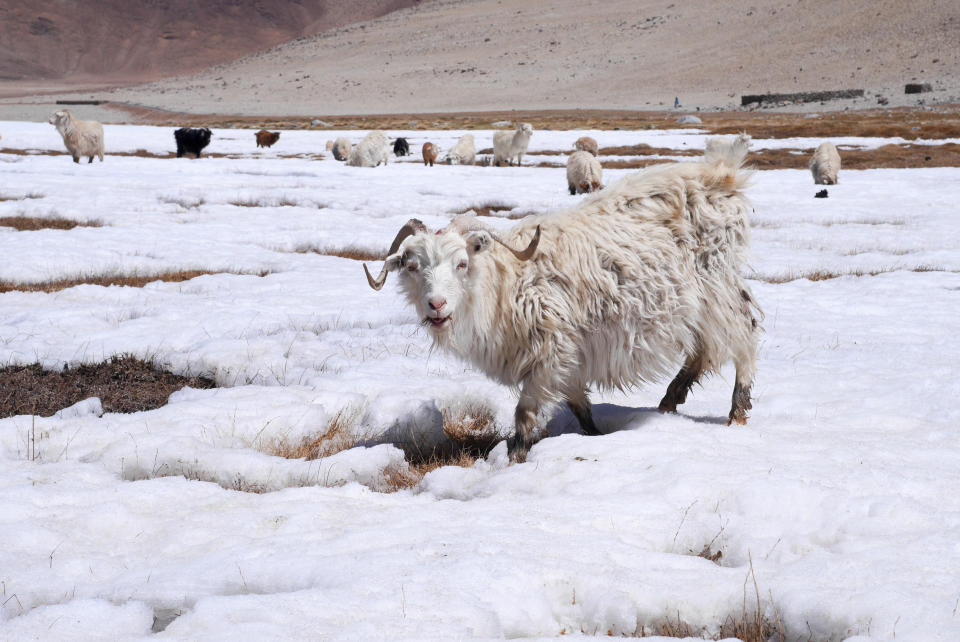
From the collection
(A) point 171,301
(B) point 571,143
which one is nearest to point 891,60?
(B) point 571,143

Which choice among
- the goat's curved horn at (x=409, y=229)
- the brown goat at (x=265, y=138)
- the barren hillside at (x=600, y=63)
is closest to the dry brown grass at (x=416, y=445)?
the goat's curved horn at (x=409, y=229)

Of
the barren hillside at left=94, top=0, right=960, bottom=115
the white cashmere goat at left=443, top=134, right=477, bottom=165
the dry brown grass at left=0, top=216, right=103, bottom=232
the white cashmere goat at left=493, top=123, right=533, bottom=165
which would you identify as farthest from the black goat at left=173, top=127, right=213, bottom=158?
the barren hillside at left=94, top=0, right=960, bottom=115

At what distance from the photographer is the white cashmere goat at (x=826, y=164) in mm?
21875

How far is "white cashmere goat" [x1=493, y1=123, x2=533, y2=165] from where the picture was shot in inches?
1182

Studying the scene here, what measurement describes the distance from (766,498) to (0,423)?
4.98 meters

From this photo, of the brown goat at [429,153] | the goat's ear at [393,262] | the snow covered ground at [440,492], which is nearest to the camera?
the snow covered ground at [440,492]

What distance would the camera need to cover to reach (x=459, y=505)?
4605 millimetres

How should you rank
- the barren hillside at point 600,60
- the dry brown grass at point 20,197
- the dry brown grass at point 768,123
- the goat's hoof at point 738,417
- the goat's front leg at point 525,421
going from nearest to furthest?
the goat's front leg at point 525,421 → the goat's hoof at point 738,417 → the dry brown grass at point 20,197 → the dry brown grass at point 768,123 → the barren hillside at point 600,60

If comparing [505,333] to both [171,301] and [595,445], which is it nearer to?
[595,445]

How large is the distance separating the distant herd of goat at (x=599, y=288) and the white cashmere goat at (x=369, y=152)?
1001 inches

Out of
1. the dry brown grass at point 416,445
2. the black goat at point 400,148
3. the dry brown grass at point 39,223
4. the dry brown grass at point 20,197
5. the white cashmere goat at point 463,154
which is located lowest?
the dry brown grass at point 416,445

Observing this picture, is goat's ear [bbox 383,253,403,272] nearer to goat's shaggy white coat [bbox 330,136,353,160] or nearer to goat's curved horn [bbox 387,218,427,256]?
goat's curved horn [bbox 387,218,427,256]

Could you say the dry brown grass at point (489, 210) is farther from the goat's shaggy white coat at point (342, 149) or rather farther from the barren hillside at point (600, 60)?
the barren hillside at point (600, 60)

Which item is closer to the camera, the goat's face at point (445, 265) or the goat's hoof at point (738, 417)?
the goat's face at point (445, 265)
